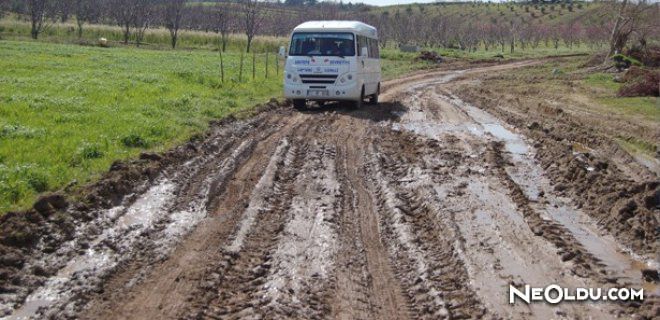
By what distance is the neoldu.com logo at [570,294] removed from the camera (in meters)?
5.18

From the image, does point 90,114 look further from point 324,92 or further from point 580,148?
point 580,148

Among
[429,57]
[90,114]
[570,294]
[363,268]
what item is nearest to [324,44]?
[90,114]

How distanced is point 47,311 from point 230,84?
17473 mm

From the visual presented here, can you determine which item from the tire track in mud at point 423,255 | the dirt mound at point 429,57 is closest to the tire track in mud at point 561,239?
the tire track in mud at point 423,255

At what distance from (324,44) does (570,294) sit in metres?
13.4

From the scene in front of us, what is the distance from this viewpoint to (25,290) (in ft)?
16.9

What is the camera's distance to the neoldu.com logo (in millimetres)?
5180

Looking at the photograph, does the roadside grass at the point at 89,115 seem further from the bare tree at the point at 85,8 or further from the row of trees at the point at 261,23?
the bare tree at the point at 85,8

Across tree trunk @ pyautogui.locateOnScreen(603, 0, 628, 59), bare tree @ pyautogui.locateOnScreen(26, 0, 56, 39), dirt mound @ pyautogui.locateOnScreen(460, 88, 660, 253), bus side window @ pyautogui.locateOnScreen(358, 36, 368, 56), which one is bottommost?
dirt mound @ pyautogui.locateOnScreen(460, 88, 660, 253)

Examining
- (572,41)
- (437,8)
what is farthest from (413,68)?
(437,8)

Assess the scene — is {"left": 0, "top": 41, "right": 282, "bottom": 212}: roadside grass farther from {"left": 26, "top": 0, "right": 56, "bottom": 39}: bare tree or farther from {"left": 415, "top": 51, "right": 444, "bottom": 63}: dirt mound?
{"left": 26, "top": 0, "right": 56, "bottom": 39}: bare tree

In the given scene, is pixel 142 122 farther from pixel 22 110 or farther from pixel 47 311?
pixel 47 311

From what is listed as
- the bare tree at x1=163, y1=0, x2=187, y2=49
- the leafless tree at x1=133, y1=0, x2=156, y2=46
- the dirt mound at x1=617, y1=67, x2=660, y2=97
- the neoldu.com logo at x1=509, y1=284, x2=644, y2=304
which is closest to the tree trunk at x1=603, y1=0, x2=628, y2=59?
the dirt mound at x1=617, y1=67, x2=660, y2=97

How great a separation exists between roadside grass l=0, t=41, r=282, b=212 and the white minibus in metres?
1.59
